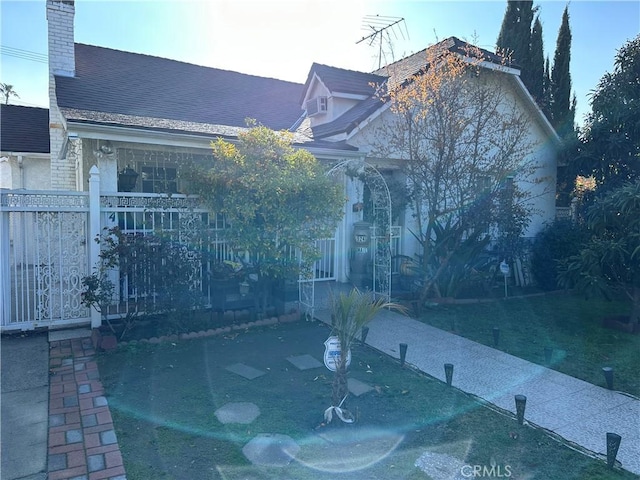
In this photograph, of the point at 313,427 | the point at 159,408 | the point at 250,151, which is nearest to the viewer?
the point at 313,427

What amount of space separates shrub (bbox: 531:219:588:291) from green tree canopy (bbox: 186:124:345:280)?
6849mm

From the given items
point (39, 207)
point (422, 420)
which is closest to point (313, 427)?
point (422, 420)

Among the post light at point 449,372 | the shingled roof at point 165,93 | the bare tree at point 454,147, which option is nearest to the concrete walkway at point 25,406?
the shingled roof at point 165,93

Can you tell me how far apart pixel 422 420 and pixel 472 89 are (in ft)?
20.9

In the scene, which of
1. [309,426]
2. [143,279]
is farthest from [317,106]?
[309,426]

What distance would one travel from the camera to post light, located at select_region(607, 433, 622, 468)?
3393 mm

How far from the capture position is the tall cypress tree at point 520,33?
613 inches

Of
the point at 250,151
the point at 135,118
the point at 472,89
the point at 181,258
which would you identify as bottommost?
the point at 181,258

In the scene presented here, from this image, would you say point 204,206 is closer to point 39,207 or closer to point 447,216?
point 39,207

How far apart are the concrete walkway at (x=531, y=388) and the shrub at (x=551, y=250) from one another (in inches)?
Result: 219

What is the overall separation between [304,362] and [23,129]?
16380 millimetres

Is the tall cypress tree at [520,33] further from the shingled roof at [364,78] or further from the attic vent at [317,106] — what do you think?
the attic vent at [317,106]

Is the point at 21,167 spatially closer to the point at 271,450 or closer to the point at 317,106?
the point at 317,106

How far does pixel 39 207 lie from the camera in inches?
242
